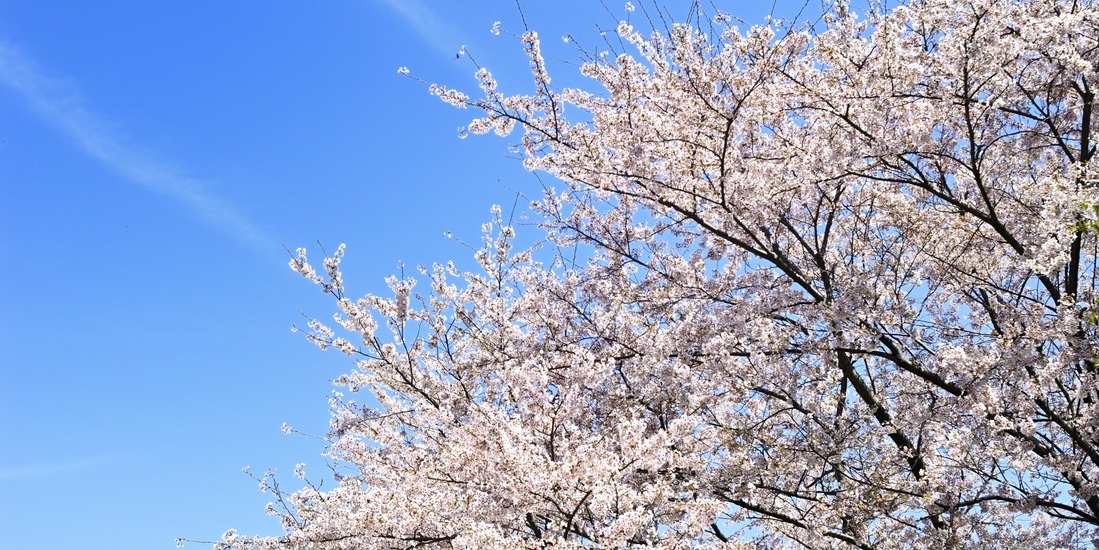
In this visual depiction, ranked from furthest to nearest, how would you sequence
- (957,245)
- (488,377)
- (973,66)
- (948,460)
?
1. (488,377)
2. (957,245)
3. (948,460)
4. (973,66)

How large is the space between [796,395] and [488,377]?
3468 mm

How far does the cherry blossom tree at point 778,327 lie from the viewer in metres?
6.71

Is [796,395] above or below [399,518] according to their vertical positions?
above

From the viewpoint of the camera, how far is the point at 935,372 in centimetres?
763

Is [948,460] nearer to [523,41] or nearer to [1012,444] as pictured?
[1012,444]

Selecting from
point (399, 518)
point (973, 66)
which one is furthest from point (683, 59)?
point (399, 518)

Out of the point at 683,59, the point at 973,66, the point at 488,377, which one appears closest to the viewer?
the point at 973,66

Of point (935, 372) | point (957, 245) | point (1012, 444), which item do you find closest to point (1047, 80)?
point (957, 245)

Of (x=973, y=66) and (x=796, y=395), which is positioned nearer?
(x=973, y=66)

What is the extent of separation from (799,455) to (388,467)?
175 inches

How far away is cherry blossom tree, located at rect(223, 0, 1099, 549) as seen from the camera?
6.71 meters

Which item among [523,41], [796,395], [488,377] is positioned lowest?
[796,395]

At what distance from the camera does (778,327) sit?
8.29 meters

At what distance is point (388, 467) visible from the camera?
9039 millimetres
